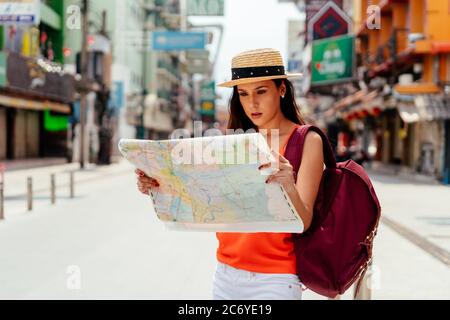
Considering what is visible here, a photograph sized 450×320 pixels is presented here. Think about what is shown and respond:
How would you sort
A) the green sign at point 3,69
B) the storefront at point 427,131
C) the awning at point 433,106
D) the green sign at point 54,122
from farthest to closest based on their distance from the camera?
1. the green sign at point 54,122
2. the green sign at point 3,69
3. the storefront at point 427,131
4. the awning at point 433,106

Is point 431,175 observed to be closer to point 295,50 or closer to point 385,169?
point 385,169

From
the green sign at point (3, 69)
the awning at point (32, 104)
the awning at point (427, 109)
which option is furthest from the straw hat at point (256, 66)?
the awning at point (32, 104)

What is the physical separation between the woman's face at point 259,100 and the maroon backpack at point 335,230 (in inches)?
6.4

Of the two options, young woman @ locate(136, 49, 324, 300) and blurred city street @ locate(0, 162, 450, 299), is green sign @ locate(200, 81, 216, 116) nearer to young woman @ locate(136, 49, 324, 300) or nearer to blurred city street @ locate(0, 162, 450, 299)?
blurred city street @ locate(0, 162, 450, 299)

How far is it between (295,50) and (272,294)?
273ft

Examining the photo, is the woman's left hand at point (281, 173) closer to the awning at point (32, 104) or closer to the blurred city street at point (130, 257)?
the blurred city street at point (130, 257)

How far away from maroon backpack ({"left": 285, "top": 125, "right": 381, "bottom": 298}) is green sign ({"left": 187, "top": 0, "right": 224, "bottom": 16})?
20.8 ft

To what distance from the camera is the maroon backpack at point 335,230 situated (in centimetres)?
258

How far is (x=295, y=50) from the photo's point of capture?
8444 centimetres

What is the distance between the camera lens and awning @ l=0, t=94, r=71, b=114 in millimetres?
33031

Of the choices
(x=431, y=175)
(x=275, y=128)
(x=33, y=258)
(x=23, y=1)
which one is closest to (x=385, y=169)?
(x=431, y=175)

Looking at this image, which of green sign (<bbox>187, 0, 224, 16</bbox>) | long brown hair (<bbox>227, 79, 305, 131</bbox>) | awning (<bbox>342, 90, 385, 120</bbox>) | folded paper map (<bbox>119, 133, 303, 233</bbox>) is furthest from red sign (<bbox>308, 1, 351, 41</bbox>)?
folded paper map (<bbox>119, 133, 303, 233</bbox>)

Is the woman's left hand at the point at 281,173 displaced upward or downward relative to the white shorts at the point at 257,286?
upward

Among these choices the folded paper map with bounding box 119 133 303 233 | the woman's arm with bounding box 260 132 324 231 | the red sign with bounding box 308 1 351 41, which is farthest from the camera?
the red sign with bounding box 308 1 351 41
